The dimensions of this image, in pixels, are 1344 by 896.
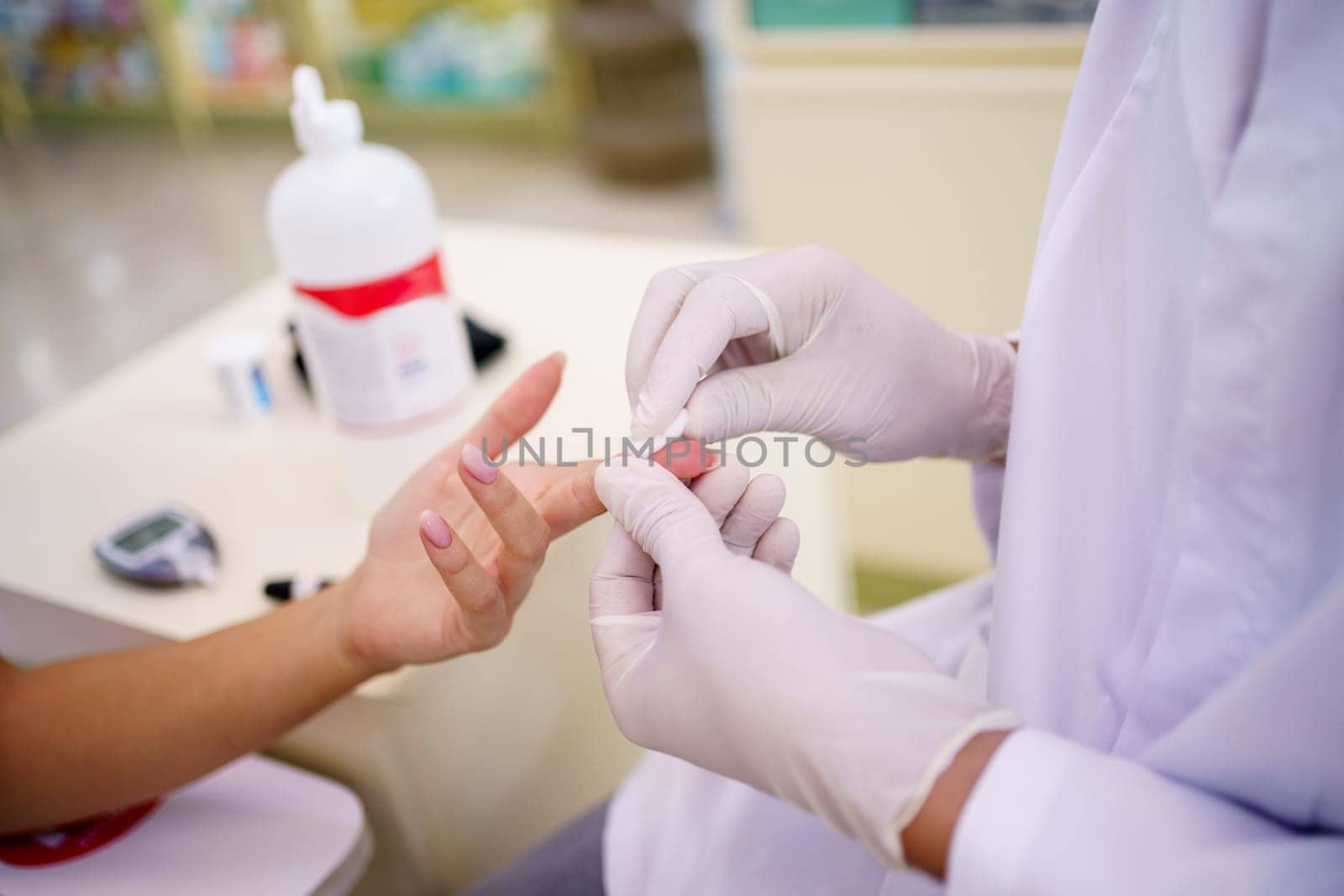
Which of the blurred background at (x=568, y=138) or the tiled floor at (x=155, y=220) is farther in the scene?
the tiled floor at (x=155, y=220)

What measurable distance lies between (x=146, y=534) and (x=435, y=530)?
0.36 m

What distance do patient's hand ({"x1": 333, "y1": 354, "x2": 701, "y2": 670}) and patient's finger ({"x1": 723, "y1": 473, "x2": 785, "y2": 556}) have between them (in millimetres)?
37

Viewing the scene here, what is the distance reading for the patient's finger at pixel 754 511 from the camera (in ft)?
2.01

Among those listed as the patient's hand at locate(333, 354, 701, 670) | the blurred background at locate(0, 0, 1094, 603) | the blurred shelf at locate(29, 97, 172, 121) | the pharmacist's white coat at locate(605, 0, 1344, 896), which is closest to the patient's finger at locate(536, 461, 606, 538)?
the patient's hand at locate(333, 354, 701, 670)

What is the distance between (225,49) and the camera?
375 cm

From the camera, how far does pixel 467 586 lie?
2.02 ft

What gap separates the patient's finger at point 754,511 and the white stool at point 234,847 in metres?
0.35

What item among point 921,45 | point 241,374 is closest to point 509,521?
point 241,374

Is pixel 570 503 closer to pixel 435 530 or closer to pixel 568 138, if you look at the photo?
pixel 435 530

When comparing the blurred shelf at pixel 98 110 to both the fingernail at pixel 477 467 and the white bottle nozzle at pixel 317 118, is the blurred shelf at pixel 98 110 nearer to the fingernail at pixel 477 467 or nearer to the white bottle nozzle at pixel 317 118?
the white bottle nozzle at pixel 317 118

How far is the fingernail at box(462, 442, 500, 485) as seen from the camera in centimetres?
57

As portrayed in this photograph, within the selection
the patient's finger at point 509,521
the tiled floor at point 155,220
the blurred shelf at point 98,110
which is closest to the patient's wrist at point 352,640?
the patient's finger at point 509,521

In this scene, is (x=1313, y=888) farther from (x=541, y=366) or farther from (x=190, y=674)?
(x=190, y=674)

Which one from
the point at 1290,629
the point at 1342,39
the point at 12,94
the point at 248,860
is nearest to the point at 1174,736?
the point at 1290,629
